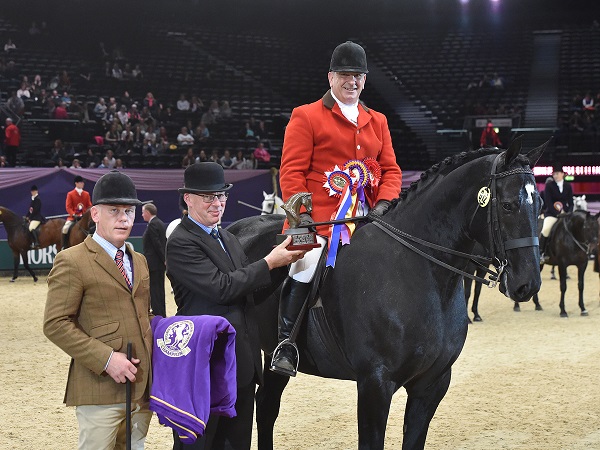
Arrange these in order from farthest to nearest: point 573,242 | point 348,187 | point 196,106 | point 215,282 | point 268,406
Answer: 1. point 196,106
2. point 573,242
3. point 268,406
4. point 348,187
5. point 215,282

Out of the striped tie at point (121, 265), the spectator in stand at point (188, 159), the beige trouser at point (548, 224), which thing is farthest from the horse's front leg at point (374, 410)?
the spectator in stand at point (188, 159)

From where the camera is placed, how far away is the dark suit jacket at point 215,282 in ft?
11.2

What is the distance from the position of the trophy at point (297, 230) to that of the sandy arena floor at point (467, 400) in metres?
2.22

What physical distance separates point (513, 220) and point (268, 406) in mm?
2065

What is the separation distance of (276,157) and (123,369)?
20600 mm

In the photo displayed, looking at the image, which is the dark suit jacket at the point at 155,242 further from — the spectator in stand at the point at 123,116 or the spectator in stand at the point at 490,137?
the spectator in stand at the point at 490,137

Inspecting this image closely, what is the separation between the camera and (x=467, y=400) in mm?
6871

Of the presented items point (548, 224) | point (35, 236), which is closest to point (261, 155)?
point (35, 236)

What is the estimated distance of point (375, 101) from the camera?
28094mm

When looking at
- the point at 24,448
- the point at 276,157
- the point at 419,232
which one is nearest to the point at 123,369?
the point at 419,232

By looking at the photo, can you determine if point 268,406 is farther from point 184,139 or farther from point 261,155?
point 184,139

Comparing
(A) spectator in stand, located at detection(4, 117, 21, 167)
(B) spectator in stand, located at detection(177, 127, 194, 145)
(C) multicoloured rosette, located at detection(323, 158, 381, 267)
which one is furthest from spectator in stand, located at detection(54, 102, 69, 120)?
(C) multicoloured rosette, located at detection(323, 158, 381, 267)

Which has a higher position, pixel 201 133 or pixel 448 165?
A: pixel 201 133

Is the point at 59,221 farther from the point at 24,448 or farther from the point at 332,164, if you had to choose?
the point at 332,164
